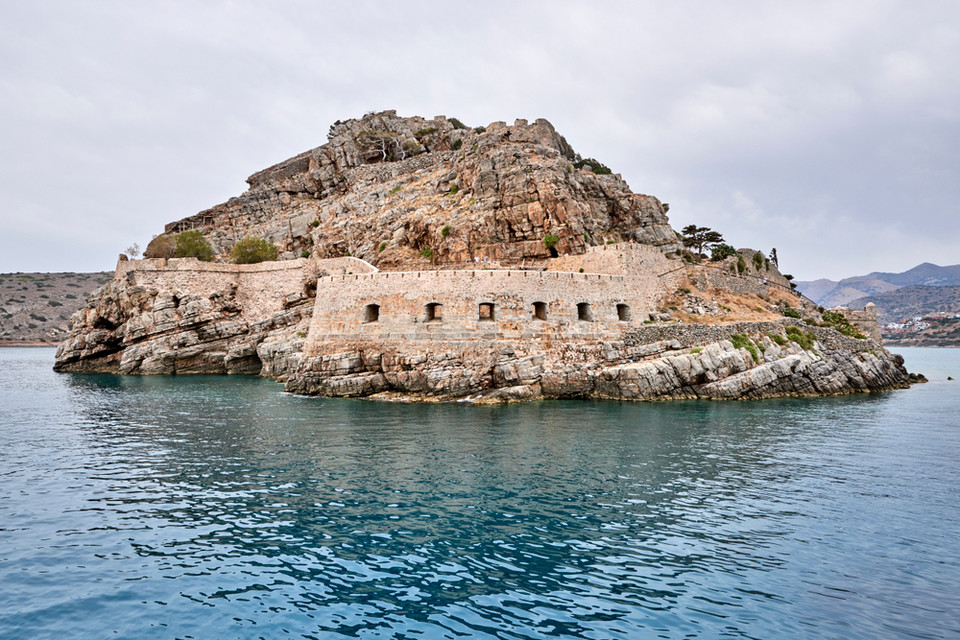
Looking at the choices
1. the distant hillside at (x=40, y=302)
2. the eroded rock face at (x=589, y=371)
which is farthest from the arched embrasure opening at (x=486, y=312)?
the distant hillside at (x=40, y=302)

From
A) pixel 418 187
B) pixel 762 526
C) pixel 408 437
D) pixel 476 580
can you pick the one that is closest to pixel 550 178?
pixel 418 187

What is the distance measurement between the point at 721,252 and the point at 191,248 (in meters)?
50.7

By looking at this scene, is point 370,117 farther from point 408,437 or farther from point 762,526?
point 762,526

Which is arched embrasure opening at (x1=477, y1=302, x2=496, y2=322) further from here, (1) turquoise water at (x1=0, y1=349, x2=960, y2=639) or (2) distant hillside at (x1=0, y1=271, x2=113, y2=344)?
(2) distant hillside at (x1=0, y1=271, x2=113, y2=344)

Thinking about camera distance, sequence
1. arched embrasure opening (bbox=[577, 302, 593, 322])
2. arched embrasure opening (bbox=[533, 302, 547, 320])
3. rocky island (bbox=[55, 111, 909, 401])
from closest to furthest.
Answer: rocky island (bbox=[55, 111, 909, 401]) < arched embrasure opening (bbox=[533, 302, 547, 320]) < arched embrasure opening (bbox=[577, 302, 593, 322])

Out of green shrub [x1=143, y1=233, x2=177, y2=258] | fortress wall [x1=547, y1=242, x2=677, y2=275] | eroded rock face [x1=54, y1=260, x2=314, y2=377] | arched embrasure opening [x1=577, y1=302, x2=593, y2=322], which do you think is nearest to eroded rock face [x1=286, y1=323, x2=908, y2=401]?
arched embrasure opening [x1=577, y1=302, x2=593, y2=322]

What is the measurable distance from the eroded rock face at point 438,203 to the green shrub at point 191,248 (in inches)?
292

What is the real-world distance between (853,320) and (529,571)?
162ft

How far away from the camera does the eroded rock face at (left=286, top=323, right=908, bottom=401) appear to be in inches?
1135

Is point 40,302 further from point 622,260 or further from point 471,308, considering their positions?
point 622,260

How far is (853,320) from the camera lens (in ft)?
153

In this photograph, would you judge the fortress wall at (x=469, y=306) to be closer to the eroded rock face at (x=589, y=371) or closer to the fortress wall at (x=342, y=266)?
the eroded rock face at (x=589, y=371)

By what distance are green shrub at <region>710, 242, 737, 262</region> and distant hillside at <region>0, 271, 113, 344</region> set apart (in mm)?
125540

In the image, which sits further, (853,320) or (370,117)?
(370,117)
